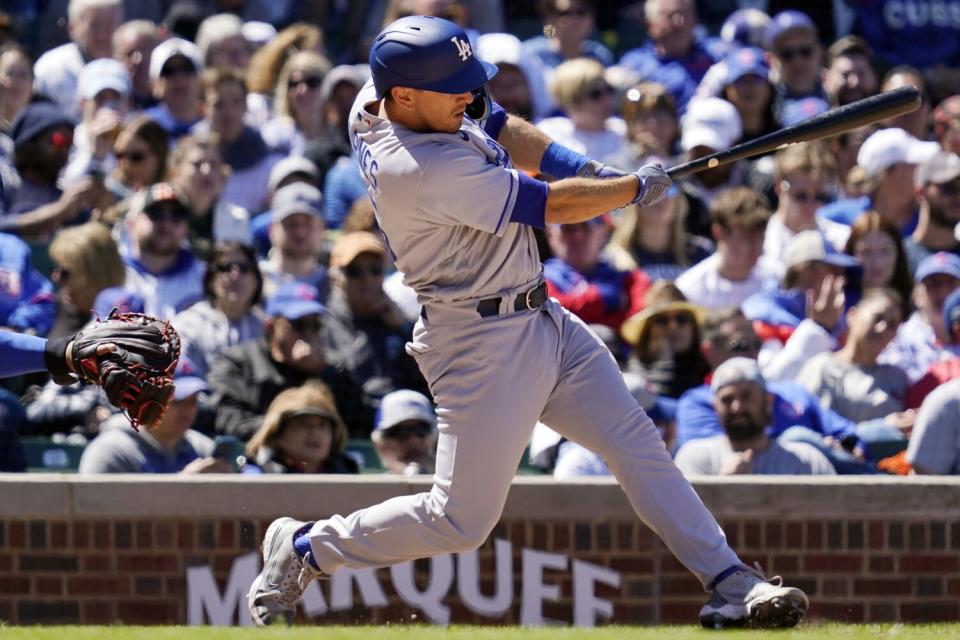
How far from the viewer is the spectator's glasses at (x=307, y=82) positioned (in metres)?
10.0

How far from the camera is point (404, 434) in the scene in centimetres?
706

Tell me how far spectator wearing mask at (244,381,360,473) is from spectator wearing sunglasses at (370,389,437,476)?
20 cm

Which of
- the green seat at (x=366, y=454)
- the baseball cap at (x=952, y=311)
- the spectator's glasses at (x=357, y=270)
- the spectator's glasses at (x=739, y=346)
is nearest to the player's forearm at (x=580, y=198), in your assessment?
the green seat at (x=366, y=454)

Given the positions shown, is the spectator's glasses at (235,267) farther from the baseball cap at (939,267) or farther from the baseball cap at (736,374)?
the baseball cap at (939,267)

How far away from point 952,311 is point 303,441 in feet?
10.7

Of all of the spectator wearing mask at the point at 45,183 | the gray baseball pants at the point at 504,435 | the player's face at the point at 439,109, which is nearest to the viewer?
the player's face at the point at 439,109

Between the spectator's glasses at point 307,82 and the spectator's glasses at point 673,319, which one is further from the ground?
the spectator's glasses at point 307,82

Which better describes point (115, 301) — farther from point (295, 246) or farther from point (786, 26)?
point (786, 26)

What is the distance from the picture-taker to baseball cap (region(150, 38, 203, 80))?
990 cm

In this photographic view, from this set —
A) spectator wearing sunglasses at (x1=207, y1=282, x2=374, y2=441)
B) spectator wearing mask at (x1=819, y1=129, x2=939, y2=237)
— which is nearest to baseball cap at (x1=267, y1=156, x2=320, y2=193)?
spectator wearing sunglasses at (x1=207, y1=282, x2=374, y2=441)

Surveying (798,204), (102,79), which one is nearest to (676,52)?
(798,204)

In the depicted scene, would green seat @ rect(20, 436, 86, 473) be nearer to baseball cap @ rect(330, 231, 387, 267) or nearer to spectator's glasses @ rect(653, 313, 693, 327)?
baseball cap @ rect(330, 231, 387, 267)

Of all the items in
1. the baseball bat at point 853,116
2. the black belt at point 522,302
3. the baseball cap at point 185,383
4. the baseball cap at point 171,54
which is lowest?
the baseball cap at point 185,383

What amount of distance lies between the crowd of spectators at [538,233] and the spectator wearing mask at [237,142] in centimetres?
2
